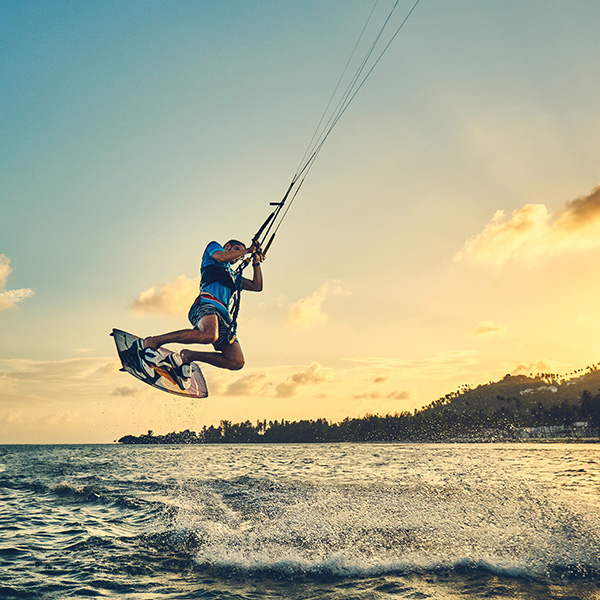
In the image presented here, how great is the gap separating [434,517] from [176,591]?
740 centimetres

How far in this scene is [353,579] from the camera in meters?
9.12

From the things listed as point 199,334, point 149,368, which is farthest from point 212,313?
point 149,368

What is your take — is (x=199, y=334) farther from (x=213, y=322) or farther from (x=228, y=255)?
(x=228, y=255)

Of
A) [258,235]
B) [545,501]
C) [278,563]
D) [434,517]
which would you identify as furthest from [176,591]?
[545,501]

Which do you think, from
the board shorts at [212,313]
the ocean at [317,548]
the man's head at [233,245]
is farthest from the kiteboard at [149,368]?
the ocean at [317,548]

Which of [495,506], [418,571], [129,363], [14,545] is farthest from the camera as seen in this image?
[495,506]

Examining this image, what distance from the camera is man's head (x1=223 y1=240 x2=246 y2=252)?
323 inches

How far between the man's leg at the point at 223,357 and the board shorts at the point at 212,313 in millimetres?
108

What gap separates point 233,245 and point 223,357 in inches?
74.6

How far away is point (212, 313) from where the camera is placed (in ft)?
25.2

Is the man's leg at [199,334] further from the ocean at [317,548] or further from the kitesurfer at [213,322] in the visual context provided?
the ocean at [317,548]

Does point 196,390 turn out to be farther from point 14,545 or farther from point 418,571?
point 14,545

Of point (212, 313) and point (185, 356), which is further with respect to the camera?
point (185, 356)

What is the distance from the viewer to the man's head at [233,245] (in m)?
8.20
